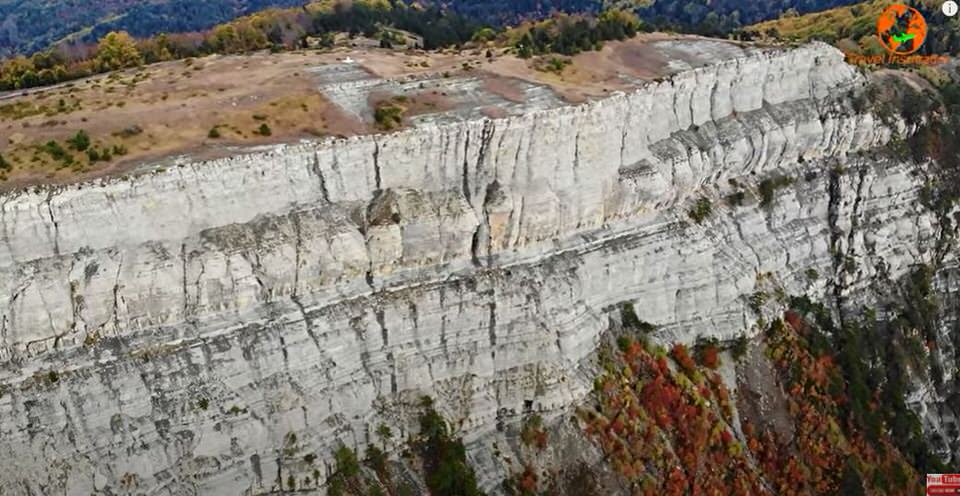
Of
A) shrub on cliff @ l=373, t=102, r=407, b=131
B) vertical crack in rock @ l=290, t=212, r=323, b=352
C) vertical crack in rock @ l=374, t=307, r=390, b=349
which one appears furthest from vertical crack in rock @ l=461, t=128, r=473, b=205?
vertical crack in rock @ l=290, t=212, r=323, b=352

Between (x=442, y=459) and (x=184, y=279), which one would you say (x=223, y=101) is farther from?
(x=442, y=459)

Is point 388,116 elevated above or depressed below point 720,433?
above

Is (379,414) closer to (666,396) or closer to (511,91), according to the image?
(666,396)

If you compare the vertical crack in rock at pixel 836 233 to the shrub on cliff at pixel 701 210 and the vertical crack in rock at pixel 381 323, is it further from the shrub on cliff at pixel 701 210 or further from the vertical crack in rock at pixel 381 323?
the vertical crack in rock at pixel 381 323

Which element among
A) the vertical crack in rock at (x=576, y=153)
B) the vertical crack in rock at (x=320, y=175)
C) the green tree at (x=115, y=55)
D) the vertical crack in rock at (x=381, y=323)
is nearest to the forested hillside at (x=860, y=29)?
the vertical crack in rock at (x=576, y=153)

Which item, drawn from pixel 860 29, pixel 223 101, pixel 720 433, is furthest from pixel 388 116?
pixel 860 29
